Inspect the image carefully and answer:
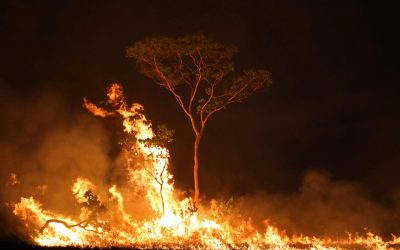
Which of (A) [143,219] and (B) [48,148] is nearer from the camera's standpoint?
(B) [48,148]

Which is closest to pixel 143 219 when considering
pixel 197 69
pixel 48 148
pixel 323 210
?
pixel 48 148

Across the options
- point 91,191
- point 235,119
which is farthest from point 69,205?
Answer: point 235,119

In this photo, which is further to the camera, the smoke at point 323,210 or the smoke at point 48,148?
the smoke at point 323,210

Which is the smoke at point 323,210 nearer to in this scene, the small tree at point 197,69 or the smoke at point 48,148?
the small tree at point 197,69

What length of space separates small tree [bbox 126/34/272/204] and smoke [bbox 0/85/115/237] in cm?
329

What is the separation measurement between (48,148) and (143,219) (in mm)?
4497

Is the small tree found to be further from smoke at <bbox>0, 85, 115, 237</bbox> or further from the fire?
smoke at <bbox>0, 85, 115, 237</bbox>

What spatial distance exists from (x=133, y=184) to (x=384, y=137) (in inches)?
536

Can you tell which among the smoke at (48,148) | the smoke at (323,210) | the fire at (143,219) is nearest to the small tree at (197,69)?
the fire at (143,219)

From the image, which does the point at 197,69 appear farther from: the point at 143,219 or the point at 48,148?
the point at 48,148

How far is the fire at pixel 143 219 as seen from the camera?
18.5 metres

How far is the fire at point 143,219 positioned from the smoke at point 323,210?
3.14ft

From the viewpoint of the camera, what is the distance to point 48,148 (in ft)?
72.2

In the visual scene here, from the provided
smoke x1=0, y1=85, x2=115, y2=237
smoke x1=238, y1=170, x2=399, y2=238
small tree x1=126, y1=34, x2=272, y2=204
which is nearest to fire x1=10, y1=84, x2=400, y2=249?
smoke x1=0, y1=85, x2=115, y2=237
